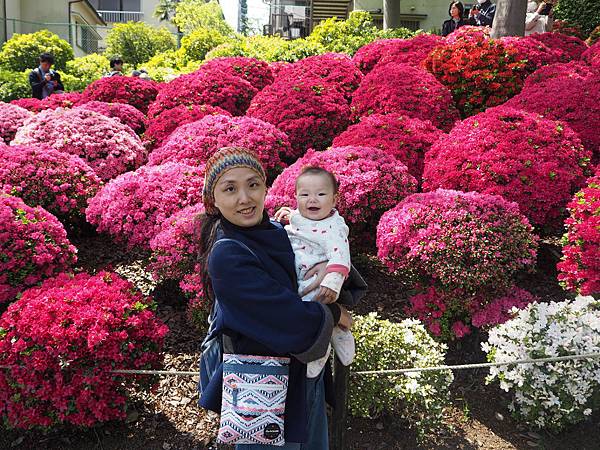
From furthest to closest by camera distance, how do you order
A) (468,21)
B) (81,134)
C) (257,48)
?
(257,48)
(468,21)
(81,134)

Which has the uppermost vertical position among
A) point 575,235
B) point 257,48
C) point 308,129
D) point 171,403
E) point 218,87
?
point 257,48

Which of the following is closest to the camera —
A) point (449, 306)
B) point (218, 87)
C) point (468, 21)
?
point (449, 306)

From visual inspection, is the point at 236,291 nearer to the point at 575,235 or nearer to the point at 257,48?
the point at 575,235

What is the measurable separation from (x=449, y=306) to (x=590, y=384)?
3.58 feet

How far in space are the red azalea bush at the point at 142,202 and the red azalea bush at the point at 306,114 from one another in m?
1.93

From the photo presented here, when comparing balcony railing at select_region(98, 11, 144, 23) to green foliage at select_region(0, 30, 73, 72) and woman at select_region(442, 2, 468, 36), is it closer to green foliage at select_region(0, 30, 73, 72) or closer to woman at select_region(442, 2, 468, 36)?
green foliage at select_region(0, 30, 73, 72)

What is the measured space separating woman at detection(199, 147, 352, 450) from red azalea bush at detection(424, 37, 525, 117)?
6.03 meters

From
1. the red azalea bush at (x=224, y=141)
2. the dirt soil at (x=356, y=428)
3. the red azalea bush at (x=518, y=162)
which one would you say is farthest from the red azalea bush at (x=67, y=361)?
the red azalea bush at (x=518, y=162)

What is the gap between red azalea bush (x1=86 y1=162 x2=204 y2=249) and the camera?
4.73 metres

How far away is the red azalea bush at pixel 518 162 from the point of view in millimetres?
4578

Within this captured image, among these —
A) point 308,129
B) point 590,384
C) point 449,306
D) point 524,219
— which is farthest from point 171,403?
point 308,129

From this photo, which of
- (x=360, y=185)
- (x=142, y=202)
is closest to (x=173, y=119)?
(x=142, y=202)

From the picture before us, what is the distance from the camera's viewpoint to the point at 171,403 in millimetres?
3432

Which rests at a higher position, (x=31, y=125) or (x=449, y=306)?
(x=31, y=125)
